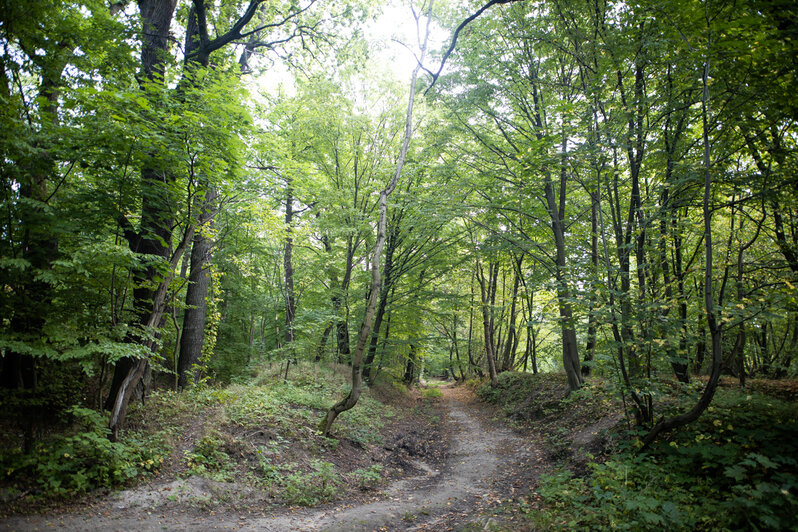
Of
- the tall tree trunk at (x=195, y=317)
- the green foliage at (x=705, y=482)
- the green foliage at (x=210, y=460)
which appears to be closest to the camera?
the green foliage at (x=705, y=482)

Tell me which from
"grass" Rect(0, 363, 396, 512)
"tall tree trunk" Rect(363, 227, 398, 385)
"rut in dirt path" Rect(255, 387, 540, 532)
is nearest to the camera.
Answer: "grass" Rect(0, 363, 396, 512)

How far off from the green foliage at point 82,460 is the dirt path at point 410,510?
49cm

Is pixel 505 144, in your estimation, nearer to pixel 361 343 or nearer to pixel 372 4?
pixel 372 4

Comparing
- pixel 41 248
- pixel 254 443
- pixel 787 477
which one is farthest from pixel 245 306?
pixel 787 477

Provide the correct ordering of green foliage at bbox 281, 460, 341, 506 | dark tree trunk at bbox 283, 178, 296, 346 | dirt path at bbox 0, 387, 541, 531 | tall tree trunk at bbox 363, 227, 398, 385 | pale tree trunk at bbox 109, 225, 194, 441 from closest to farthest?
dirt path at bbox 0, 387, 541, 531 < pale tree trunk at bbox 109, 225, 194, 441 < green foliage at bbox 281, 460, 341, 506 < dark tree trunk at bbox 283, 178, 296, 346 < tall tree trunk at bbox 363, 227, 398, 385

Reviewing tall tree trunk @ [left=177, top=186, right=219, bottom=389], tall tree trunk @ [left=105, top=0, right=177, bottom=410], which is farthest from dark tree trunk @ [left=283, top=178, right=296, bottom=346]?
tall tree trunk @ [left=105, top=0, right=177, bottom=410]

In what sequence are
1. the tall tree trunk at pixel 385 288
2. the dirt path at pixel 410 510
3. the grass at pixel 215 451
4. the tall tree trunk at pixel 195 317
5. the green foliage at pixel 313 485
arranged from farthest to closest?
the tall tree trunk at pixel 385 288
the tall tree trunk at pixel 195 317
the green foliage at pixel 313 485
the grass at pixel 215 451
the dirt path at pixel 410 510

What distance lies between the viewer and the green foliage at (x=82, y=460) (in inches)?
169

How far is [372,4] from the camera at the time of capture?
9.07m

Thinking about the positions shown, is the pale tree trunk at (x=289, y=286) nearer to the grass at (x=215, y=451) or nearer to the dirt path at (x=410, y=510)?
the grass at (x=215, y=451)

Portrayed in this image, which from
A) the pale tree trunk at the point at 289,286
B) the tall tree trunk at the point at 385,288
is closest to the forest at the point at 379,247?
the pale tree trunk at the point at 289,286

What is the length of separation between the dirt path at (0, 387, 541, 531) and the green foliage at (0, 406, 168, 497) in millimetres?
486

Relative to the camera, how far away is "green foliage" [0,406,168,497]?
169 inches

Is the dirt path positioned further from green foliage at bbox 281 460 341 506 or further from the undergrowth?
the undergrowth
